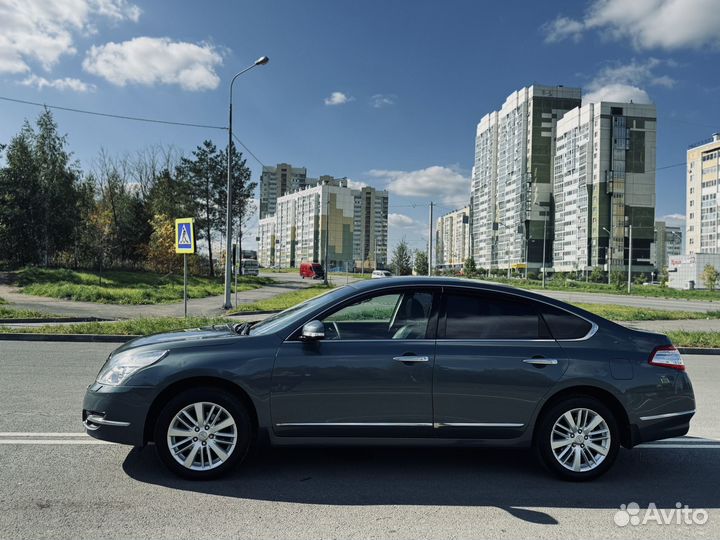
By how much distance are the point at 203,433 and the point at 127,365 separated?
0.79m

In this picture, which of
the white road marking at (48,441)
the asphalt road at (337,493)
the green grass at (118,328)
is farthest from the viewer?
the green grass at (118,328)

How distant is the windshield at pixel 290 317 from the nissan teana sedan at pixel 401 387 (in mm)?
35

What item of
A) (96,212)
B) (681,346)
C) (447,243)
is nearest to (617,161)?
(447,243)

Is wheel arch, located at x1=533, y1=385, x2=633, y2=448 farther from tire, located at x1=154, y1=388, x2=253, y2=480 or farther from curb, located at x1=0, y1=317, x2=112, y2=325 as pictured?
curb, located at x1=0, y1=317, x2=112, y2=325

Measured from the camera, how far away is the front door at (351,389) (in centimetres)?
399

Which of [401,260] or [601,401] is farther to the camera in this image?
[401,260]

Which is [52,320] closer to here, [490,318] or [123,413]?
[123,413]

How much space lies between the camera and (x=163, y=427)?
397 centimetres

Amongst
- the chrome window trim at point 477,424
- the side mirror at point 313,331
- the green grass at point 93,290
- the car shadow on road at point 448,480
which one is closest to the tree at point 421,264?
the green grass at point 93,290

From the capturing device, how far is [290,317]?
4371 millimetres

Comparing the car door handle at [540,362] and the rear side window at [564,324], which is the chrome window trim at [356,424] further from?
the rear side window at [564,324]

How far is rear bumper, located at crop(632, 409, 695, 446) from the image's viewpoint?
13.9 ft

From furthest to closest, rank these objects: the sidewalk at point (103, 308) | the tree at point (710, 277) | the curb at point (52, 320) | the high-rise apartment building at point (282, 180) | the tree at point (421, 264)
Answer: the high-rise apartment building at point (282, 180), the tree at point (421, 264), the tree at point (710, 277), the sidewalk at point (103, 308), the curb at point (52, 320)

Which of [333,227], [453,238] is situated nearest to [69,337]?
[333,227]
